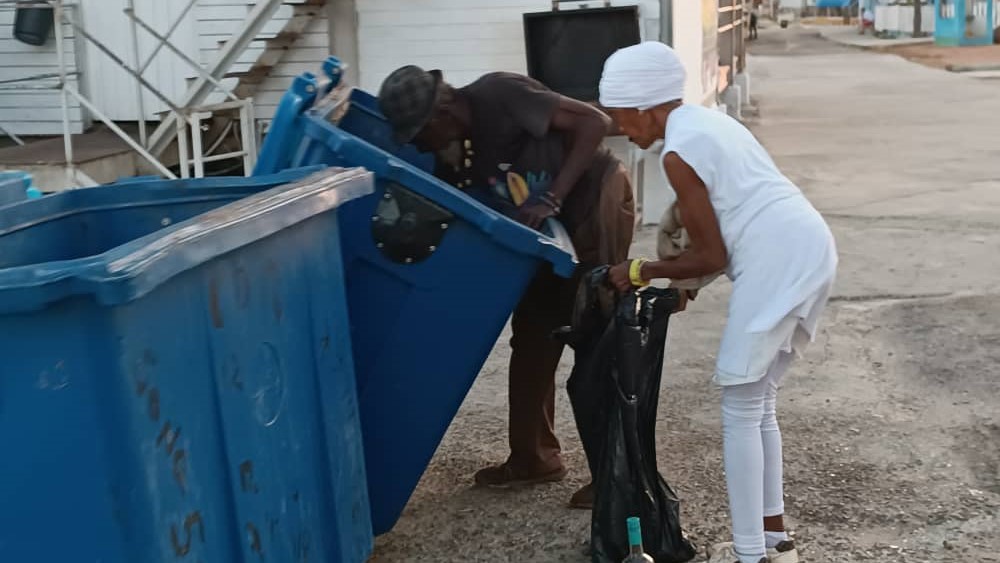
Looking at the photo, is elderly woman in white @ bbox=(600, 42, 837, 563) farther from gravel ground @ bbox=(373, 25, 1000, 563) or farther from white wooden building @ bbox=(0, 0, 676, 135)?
white wooden building @ bbox=(0, 0, 676, 135)

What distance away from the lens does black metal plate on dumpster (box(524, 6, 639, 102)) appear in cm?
916

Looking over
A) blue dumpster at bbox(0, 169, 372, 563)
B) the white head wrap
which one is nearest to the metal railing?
blue dumpster at bbox(0, 169, 372, 563)

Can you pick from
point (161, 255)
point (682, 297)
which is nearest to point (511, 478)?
point (682, 297)

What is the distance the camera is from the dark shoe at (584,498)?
414 cm

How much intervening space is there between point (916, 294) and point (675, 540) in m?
3.82

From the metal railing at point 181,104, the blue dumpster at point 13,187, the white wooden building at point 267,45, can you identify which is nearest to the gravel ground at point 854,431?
the blue dumpster at point 13,187

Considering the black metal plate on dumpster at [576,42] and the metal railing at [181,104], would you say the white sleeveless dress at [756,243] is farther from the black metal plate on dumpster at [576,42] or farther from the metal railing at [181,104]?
the metal railing at [181,104]

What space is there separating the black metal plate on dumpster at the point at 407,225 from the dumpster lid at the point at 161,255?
37 cm

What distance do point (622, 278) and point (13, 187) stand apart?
1873mm

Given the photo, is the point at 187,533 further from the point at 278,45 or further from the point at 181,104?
the point at 278,45

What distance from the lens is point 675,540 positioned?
3705 millimetres

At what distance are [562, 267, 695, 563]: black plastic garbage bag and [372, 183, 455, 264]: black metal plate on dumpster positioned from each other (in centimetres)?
51

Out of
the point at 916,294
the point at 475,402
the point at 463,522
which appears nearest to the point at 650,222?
the point at 916,294

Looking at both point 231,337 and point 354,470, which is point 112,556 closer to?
point 231,337
